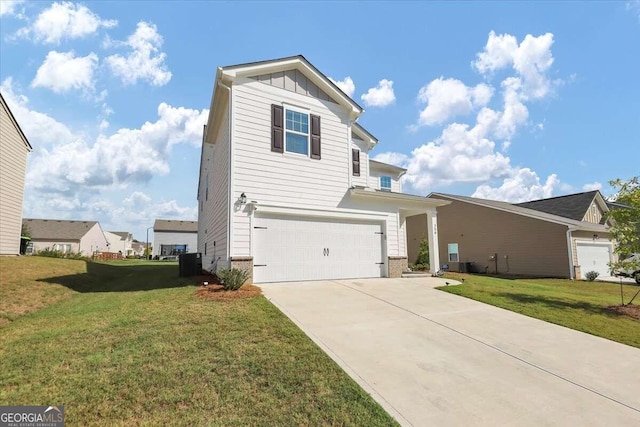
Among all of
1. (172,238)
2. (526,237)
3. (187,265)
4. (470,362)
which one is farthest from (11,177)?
(172,238)

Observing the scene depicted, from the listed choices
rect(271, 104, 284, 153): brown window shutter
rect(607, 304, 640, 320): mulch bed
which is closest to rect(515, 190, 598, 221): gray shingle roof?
rect(607, 304, 640, 320): mulch bed

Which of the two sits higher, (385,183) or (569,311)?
(385,183)

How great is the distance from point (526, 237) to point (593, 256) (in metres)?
4.57

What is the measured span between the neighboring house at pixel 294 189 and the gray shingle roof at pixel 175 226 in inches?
1923

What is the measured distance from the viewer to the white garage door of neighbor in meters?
20.7

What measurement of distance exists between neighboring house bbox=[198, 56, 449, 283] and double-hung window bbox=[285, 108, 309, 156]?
3cm

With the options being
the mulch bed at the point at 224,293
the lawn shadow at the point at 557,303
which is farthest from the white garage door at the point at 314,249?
the lawn shadow at the point at 557,303

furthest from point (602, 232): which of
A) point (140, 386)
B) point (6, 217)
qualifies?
point (6, 217)

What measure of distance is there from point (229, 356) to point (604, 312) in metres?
9.50

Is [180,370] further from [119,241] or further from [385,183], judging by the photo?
[119,241]

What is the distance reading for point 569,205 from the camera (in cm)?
2623

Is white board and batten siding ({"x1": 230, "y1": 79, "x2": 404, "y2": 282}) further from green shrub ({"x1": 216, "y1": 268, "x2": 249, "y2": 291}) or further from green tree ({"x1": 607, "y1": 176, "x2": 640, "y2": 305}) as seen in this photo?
green tree ({"x1": 607, "y1": 176, "x2": 640, "y2": 305})

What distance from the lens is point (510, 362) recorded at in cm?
502

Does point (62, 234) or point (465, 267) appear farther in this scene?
point (62, 234)
